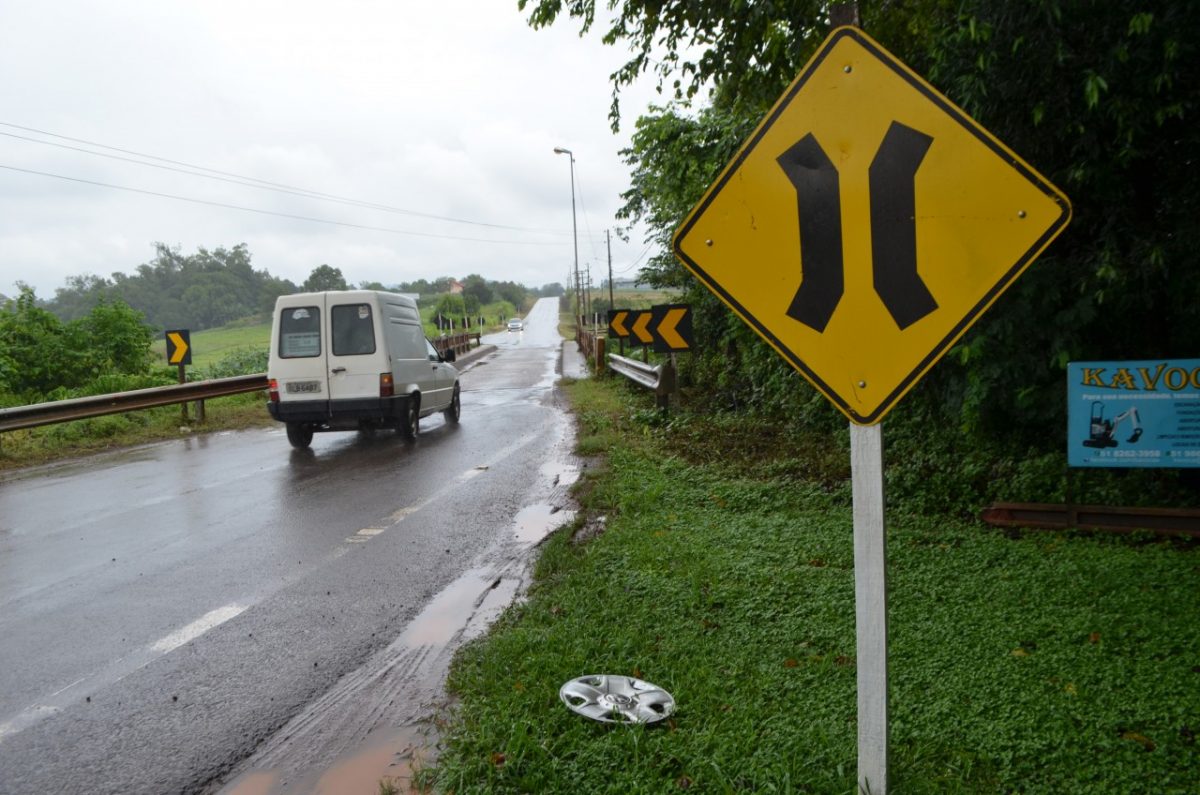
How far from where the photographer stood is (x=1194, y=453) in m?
4.97

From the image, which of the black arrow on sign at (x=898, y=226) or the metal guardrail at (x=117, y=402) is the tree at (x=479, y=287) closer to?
the metal guardrail at (x=117, y=402)

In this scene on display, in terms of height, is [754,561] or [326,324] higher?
[326,324]

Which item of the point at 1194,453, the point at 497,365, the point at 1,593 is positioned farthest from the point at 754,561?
the point at 497,365

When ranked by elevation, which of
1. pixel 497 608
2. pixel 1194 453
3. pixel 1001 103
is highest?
pixel 1001 103

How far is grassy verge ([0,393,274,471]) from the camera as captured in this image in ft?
38.2

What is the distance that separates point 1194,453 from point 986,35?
286 centimetres

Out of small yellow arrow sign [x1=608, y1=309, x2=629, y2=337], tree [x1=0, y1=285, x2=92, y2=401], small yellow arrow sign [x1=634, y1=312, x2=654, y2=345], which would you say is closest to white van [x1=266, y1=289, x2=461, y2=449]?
small yellow arrow sign [x1=634, y1=312, x2=654, y2=345]

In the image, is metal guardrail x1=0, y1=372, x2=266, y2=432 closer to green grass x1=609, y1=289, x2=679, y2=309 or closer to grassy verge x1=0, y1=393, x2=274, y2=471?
grassy verge x1=0, y1=393, x2=274, y2=471

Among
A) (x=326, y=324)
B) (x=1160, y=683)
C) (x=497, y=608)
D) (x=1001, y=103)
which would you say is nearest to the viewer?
(x=1160, y=683)

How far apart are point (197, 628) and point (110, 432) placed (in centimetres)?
1056

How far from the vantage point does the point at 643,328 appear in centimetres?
1181

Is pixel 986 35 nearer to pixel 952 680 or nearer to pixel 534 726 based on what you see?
pixel 952 680

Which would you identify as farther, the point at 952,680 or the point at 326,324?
the point at 326,324

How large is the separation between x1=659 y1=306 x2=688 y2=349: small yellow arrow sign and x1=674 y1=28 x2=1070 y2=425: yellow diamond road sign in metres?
8.76
